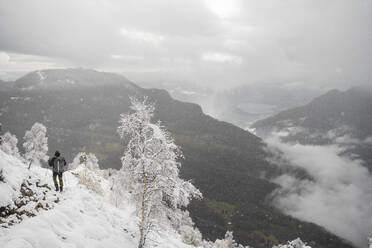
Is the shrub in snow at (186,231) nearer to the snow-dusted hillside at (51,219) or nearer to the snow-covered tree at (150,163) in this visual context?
the snow-covered tree at (150,163)

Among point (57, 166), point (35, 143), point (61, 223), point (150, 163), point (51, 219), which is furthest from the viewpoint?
point (35, 143)

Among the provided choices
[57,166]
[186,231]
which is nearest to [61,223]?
[57,166]

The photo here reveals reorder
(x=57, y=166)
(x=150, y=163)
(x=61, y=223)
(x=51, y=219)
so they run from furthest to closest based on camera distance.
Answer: (x=57, y=166) → (x=150, y=163) → (x=61, y=223) → (x=51, y=219)

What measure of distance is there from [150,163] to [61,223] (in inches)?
252

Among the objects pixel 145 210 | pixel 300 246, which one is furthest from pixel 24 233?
pixel 300 246

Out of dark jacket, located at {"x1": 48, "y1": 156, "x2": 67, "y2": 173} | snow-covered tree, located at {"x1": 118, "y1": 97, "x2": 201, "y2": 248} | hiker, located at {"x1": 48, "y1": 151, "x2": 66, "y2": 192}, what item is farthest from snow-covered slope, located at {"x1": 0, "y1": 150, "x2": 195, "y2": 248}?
snow-covered tree, located at {"x1": 118, "y1": 97, "x2": 201, "y2": 248}

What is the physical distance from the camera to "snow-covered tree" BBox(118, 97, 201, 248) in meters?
15.7

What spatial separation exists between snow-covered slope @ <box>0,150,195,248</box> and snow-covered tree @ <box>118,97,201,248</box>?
12.2ft

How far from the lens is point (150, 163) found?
51.2ft

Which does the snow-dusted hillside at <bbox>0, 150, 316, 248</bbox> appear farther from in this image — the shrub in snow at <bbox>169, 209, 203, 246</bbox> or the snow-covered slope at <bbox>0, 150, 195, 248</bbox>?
the shrub in snow at <bbox>169, 209, 203, 246</bbox>

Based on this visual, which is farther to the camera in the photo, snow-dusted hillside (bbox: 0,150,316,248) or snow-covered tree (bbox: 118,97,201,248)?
snow-covered tree (bbox: 118,97,201,248)

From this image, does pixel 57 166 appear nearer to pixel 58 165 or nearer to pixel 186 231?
pixel 58 165

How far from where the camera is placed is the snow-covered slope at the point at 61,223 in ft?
40.5

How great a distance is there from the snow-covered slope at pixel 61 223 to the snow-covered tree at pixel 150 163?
3709 mm
